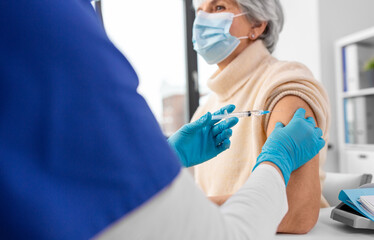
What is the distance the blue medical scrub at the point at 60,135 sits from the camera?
36 centimetres

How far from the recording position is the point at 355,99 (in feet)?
8.26

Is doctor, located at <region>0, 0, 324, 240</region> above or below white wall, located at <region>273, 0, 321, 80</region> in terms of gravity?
below

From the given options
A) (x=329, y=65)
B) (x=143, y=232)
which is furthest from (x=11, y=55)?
(x=329, y=65)

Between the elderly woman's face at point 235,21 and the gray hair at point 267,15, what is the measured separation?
0.02 metres

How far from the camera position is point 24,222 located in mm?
357

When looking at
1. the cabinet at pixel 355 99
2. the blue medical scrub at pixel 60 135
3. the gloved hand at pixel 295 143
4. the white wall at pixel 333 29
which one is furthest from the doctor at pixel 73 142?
the white wall at pixel 333 29

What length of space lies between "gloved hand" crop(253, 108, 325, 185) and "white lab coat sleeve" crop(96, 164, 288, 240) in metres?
0.17

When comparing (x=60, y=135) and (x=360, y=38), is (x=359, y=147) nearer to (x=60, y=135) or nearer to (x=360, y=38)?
(x=360, y=38)

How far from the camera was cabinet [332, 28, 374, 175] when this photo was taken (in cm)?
244

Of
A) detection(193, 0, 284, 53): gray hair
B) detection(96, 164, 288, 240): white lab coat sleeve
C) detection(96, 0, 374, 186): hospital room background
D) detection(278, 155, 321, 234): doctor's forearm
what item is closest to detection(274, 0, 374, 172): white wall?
detection(96, 0, 374, 186): hospital room background

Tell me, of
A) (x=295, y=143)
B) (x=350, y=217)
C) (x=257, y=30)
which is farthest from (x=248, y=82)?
(x=350, y=217)

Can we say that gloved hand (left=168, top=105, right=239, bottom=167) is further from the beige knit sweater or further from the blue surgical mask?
the blue surgical mask

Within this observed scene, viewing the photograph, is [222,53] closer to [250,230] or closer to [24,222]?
[250,230]

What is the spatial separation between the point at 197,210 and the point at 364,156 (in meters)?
2.31
